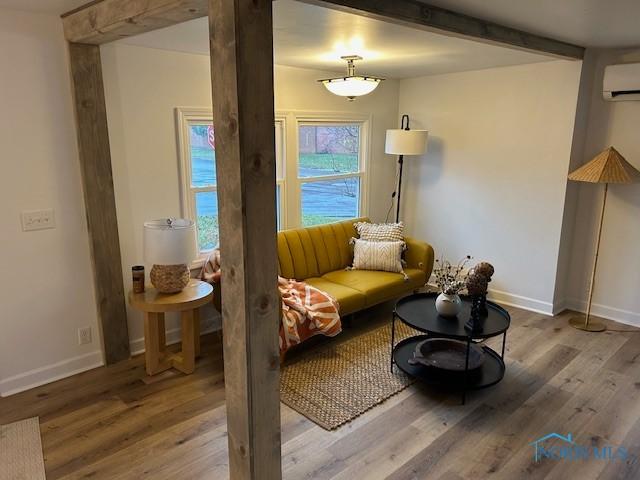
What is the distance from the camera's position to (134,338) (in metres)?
3.46

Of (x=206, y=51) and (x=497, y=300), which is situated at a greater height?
(x=206, y=51)

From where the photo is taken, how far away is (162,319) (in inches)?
129

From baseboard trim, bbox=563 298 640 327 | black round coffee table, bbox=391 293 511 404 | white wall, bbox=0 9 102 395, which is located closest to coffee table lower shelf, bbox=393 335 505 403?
black round coffee table, bbox=391 293 511 404

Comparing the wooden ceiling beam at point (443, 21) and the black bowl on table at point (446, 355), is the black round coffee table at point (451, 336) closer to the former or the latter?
the black bowl on table at point (446, 355)

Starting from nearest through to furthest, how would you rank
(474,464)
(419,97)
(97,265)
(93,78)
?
(474,464)
(93,78)
(97,265)
(419,97)

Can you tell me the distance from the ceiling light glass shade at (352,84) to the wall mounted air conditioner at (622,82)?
1875 millimetres

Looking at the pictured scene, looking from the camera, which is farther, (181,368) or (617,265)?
(617,265)

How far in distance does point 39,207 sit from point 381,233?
2774 millimetres

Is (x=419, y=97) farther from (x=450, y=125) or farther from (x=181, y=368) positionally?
(x=181, y=368)

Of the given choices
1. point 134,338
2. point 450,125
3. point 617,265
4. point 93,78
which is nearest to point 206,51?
point 93,78

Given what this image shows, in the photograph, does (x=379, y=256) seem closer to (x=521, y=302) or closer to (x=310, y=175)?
(x=310, y=175)

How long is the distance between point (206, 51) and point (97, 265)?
1.72 metres

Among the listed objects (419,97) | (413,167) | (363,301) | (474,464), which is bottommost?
(474,464)

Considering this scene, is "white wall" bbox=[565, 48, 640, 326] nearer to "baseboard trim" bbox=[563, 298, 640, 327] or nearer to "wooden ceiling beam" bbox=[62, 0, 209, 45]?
"baseboard trim" bbox=[563, 298, 640, 327]
